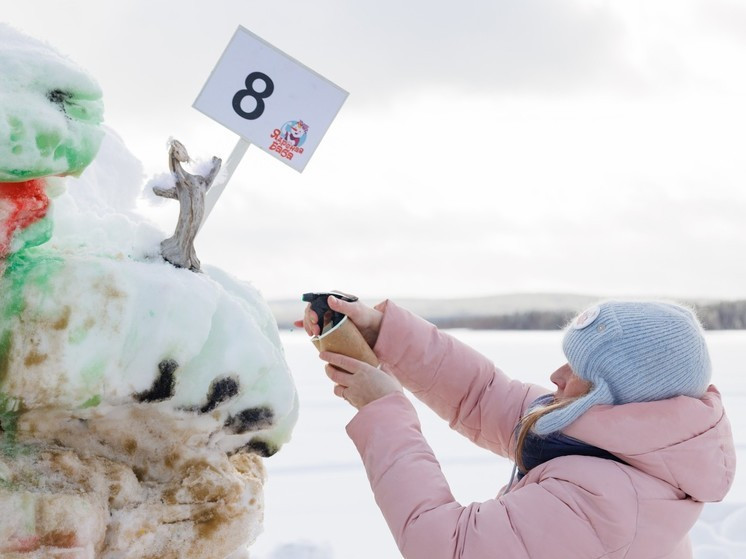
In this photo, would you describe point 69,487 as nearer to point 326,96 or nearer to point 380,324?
point 380,324

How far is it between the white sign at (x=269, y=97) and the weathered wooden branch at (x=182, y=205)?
1.23 m

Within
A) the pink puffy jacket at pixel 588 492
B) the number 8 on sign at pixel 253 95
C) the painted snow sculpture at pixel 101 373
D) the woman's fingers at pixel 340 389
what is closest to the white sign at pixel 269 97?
the number 8 on sign at pixel 253 95

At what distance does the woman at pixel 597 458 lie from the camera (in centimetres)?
124

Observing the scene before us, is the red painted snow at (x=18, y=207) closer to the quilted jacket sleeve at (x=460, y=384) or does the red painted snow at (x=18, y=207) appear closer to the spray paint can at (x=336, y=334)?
the spray paint can at (x=336, y=334)

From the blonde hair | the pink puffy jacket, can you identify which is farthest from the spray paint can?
the blonde hair

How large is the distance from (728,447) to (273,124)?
1.68 m

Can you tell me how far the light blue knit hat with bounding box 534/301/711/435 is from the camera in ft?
4.24

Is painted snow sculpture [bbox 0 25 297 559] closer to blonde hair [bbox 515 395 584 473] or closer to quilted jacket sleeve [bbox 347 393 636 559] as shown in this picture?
quilted jacket sleeve [bbox 347 393 636 559]

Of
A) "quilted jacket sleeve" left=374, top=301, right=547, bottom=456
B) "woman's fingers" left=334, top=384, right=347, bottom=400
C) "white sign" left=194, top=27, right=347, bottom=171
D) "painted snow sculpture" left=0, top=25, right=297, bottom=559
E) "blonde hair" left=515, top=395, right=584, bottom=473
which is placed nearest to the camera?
"painted snow sculpture" left=0, top=25, right=297, bottom=559

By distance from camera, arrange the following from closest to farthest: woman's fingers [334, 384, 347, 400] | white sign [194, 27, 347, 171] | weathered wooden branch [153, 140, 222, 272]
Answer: weathered wooden branch [153, 140, 222, 272] → woman's fingers [334, 384, 347, 400] → white sign [194, 27, 347, 171]

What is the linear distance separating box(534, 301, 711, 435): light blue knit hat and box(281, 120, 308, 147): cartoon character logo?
1416mm

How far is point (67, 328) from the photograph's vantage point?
1.09m

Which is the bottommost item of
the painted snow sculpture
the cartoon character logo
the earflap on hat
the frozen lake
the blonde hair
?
the frozen lake

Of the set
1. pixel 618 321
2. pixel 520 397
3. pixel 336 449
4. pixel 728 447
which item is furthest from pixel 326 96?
pixel 336 449
